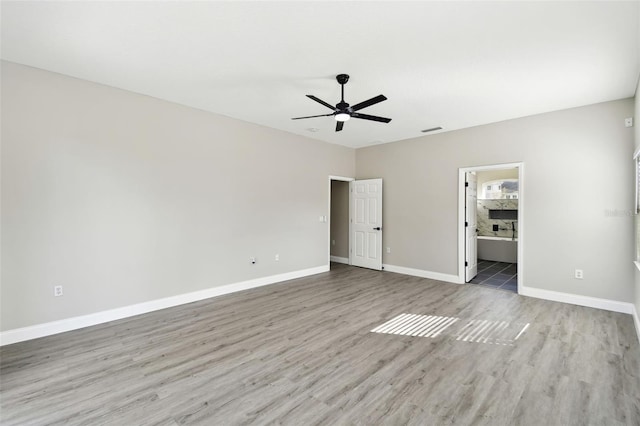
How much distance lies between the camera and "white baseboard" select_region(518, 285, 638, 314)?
3.97 metres

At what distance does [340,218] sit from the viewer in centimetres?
759

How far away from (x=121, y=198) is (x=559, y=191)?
20.3 ft

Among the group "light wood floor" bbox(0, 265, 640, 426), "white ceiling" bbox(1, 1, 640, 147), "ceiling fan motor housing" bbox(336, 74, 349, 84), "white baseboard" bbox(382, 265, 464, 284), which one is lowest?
"light wood floor" bbox(0, 265, 640, 426)

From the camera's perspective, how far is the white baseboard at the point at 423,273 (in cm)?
558

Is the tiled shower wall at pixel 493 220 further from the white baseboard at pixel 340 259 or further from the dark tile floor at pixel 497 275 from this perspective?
the white baseboard at pixel 340 259

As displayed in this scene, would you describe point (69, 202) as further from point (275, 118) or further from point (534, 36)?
point (534, 36)

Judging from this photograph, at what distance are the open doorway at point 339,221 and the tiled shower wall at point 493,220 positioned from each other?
419 centimetres

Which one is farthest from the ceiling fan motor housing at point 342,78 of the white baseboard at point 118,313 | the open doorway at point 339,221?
the open doorway at point 339,221

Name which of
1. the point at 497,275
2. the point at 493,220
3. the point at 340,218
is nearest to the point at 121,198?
the point at 340,218

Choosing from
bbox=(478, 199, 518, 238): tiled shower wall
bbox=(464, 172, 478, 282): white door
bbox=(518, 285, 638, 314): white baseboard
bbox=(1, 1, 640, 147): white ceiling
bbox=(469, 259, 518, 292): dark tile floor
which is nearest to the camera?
bbox=(1, 1, 640, 147): white ceiling

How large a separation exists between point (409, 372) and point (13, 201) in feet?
14.0

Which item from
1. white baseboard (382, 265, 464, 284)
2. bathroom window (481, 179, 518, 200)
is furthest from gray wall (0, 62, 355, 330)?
bathroom window (481, 179, 518, 200)

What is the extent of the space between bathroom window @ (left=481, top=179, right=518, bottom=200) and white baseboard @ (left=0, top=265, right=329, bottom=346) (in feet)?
22.0

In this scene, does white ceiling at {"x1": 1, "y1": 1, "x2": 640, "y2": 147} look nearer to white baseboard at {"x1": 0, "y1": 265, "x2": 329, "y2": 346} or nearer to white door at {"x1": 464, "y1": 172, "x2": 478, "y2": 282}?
white door at {"x1": 464, "y1": 172, "x2": 478, "y2": 282}
